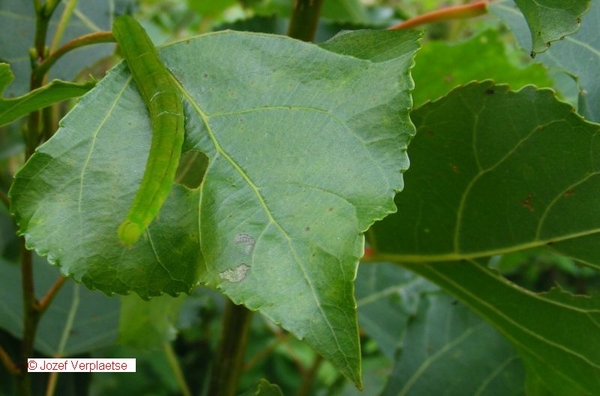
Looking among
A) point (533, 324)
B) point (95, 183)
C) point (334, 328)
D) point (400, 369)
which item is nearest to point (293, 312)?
point (334, 328)

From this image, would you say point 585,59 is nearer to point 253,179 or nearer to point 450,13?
point 450,13

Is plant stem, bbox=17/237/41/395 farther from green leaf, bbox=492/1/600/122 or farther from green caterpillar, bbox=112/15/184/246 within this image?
Result: green leaf, bbox=492/1/600/122

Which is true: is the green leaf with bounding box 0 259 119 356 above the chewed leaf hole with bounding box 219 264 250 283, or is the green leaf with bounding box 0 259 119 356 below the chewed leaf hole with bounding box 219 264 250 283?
below

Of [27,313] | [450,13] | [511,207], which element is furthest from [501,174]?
[27,313]

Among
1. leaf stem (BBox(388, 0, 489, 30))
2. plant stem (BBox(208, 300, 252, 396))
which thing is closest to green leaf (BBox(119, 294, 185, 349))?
plant stem (BBox(208, 300, 252, 396))

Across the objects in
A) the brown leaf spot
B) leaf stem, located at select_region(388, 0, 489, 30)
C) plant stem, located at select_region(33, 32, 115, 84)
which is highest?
plant stem, located at select_region(33, 32, 115, 84)

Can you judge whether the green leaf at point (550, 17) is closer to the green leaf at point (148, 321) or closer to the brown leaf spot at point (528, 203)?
the brown leaf spot at point (528, 203)
